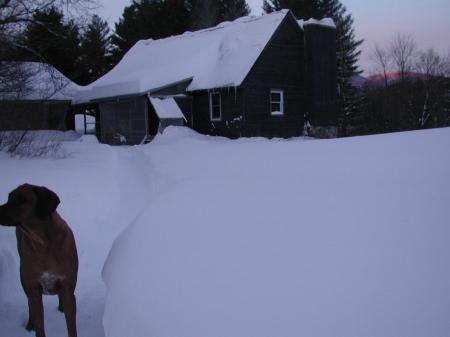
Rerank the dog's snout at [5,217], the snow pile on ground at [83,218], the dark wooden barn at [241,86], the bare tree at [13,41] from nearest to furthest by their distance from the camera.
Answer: the dog's snout at [5,217]
the snow pile on ground at [83,218]
the bare tree at [13,41]
the dark wooden barn at [241,86]

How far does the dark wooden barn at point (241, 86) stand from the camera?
23.6 m

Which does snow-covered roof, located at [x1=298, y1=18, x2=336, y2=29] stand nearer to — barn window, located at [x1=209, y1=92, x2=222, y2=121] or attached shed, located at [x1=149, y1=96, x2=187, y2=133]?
barn window, located at [x1=209, y1=92, x2=222, y2=121]

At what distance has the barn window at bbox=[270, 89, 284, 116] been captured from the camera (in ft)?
81.1

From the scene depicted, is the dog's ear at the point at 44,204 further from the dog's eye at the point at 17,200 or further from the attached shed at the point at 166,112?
the attached shed at the point at 166,112

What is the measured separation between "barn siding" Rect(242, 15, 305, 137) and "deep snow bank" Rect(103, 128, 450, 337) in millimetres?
17371

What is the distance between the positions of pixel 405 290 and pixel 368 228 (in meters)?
1.03

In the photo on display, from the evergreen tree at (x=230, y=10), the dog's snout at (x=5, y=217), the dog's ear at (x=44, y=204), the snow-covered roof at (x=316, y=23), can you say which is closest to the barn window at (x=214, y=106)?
the snow-covered roof at (x=316, y=23)

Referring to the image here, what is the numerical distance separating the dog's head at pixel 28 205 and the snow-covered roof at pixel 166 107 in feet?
62.4

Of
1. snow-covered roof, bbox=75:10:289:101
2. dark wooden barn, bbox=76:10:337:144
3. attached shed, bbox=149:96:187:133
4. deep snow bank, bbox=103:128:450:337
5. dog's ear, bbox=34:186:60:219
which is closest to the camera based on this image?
deep snow bank, bbox=103:128:450:337

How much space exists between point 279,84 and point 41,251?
869 inches

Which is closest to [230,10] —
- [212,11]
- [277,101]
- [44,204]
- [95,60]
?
[212,11]

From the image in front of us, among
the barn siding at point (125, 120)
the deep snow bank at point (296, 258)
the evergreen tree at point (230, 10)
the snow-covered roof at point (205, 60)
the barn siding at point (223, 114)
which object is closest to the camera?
the deep snow bank at point (296, 258)

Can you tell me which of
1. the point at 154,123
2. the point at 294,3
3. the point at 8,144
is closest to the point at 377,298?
A: the point at 8,144

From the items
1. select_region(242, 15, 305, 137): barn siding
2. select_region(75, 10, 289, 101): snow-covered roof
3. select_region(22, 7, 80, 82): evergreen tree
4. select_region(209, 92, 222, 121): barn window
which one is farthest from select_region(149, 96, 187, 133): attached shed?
select_region(22, 7, 80, 82): evergreen tree
